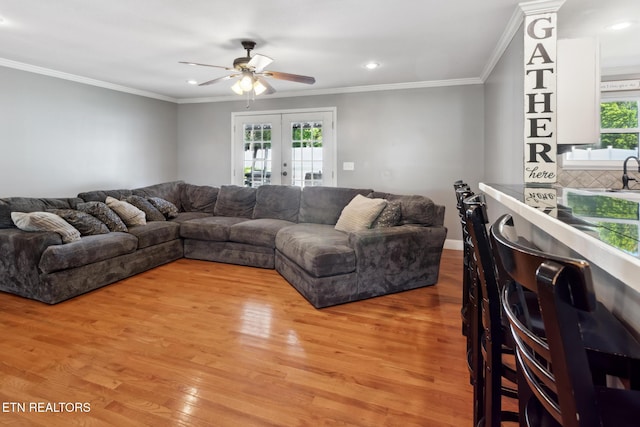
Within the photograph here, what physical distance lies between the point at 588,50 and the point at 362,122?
3.12 meters

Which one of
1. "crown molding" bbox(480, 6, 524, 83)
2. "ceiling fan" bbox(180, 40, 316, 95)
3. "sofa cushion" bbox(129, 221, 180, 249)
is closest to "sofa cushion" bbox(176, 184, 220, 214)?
"sofa cushion" bbox(129, 221, 180, 249)

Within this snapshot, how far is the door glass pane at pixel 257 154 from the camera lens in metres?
5.91

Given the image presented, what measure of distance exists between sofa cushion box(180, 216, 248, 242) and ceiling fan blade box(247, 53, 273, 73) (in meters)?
1.95

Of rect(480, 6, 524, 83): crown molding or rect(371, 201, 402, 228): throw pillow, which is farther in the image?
rect(371, 201, 402, 228): throw pillow

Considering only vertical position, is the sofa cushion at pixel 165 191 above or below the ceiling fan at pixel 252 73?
below

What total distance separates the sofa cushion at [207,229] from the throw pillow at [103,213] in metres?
0.75

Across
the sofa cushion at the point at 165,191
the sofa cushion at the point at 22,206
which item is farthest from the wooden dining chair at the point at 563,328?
the sofa cushion at the point at 165,191

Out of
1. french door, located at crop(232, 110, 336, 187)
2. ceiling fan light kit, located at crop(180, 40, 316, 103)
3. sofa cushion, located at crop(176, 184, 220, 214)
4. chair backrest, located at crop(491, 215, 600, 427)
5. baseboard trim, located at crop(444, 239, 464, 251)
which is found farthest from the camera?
french door, located at crop(232, 110, 336, 187)

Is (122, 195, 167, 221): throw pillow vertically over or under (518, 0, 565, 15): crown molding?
under

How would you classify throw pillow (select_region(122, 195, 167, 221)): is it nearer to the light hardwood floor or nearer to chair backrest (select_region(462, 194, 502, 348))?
the light hardwood floor

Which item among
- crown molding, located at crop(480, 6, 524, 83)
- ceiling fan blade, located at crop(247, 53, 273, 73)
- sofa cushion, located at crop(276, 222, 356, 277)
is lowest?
sofa cushion, located at crop(276, 222, 356, 277)

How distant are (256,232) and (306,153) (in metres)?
2.11

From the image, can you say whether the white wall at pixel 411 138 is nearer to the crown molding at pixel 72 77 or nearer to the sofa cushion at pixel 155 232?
the crown molding at pixel 72 77

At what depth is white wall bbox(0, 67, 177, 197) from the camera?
157 inches
